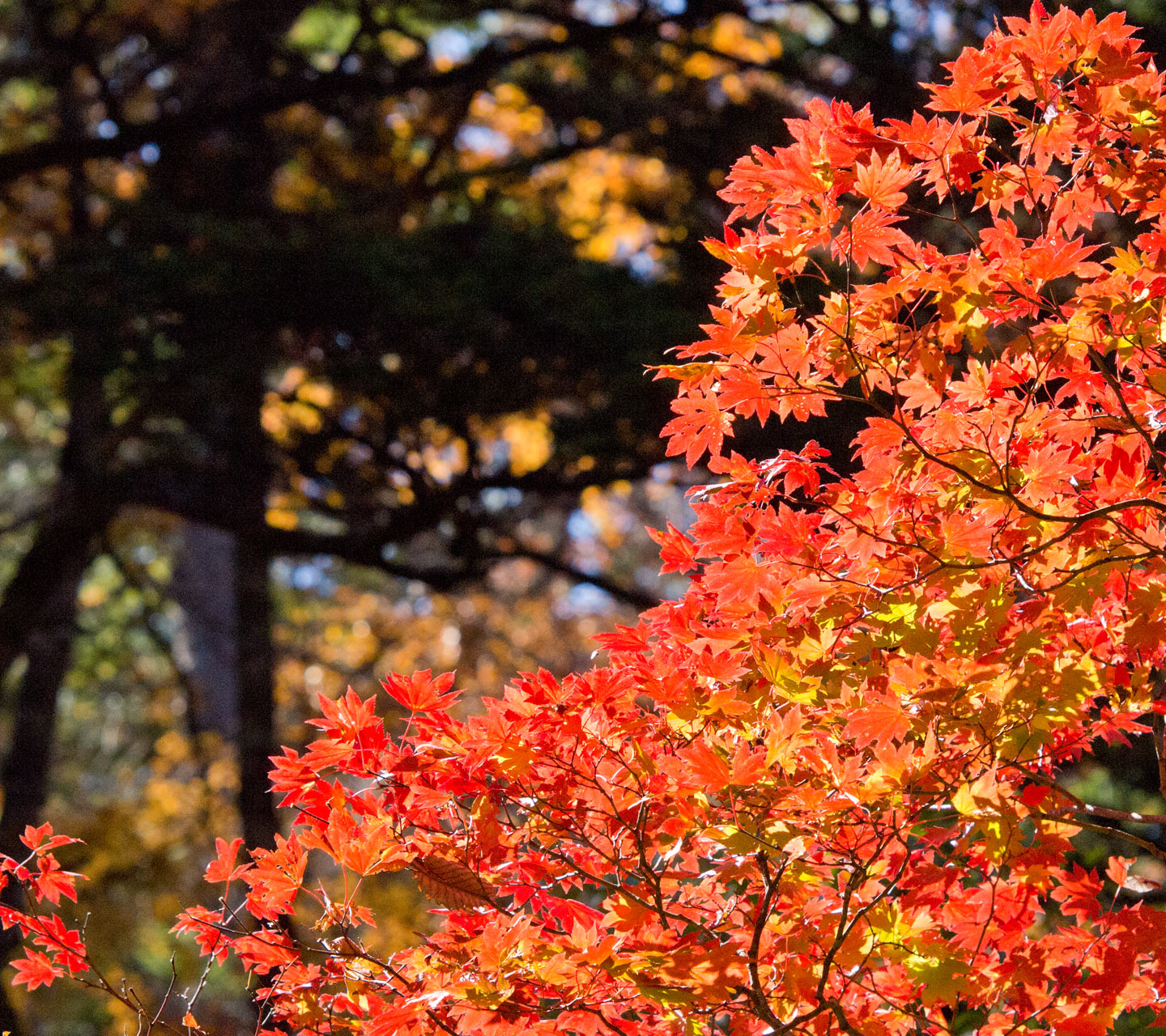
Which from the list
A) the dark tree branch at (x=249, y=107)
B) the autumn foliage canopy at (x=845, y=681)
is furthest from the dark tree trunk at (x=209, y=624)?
the autumn foliage canopy at (x=845, y=681)

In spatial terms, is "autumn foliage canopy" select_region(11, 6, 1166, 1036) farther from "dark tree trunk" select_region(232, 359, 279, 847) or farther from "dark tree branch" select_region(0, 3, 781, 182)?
"dark tree branch" select_region(0, 3, 781, 182)

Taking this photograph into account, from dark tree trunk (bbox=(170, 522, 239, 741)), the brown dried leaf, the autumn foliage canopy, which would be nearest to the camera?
the autumn foliage canopy

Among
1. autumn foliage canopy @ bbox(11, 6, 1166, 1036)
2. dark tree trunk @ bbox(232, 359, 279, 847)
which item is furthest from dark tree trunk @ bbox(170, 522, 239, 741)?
autumn foliage canopy @ bbox(11, 6, 1166, 1036)

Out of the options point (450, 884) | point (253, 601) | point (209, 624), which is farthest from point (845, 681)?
point (209, 624)

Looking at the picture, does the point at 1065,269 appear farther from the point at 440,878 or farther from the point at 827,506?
the point at 440,878

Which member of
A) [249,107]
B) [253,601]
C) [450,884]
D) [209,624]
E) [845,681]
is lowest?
[450,884]

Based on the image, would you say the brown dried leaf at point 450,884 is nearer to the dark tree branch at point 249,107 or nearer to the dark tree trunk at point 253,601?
the dark tree trunk at point 253,601

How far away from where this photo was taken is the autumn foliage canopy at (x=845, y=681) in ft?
6.76

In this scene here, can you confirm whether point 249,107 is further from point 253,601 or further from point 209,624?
point 209,624

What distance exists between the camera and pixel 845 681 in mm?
2141

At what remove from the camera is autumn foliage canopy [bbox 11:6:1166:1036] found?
2.06m

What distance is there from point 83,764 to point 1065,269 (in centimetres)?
1742

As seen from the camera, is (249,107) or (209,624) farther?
(209,624)

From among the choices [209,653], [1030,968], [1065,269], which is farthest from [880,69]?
[209,653]
